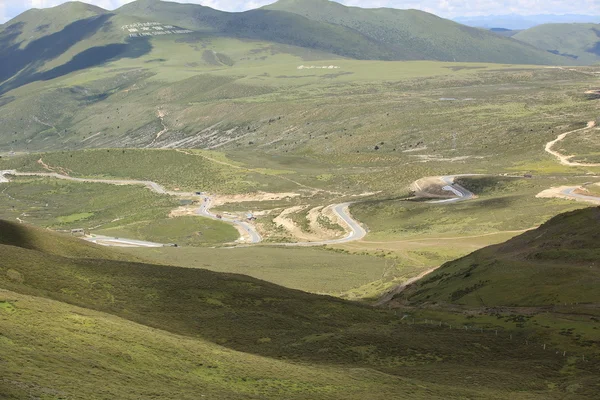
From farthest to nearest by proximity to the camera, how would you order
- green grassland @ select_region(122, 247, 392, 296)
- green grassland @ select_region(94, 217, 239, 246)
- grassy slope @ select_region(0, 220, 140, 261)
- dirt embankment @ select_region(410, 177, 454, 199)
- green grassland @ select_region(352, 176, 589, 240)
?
dirt embankment @ select_region(410, 177, 454, 199)
green grassland @ select_region(94, 217, 239, 246)
green grassland @ select_region(352, 176, 589, 240)
green grassland @ select_region(122, 247, 392, 296)
grassy slope @ select_region(0, 220, 140, 261)

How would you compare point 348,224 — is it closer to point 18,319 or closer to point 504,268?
point 504,268

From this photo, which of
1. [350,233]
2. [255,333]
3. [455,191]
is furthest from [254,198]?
[255,333]

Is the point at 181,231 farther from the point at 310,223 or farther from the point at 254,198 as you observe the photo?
the point at 254,198

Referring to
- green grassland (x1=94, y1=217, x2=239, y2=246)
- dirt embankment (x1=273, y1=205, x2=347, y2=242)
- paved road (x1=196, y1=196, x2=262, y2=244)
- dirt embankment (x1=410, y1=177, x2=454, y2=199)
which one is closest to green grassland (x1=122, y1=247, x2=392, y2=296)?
dirt embankment (x1=273, y1=205, x2=347, y2=242)

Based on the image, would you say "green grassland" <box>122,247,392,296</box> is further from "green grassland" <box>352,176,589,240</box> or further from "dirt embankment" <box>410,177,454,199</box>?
"dirt embankment" <box>410,177,454,199</box>

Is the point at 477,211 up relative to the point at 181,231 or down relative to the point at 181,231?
up

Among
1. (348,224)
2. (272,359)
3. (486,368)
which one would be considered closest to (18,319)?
(272,359)
